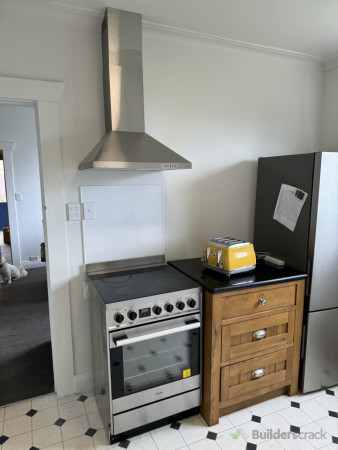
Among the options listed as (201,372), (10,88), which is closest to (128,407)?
(201,372)

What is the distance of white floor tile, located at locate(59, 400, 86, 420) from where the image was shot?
2100 mm

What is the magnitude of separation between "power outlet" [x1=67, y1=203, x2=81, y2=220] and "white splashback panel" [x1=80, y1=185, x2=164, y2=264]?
0.17 feet

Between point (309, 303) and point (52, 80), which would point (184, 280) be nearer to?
point (309, 303)

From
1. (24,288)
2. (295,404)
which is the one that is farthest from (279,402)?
(24,288)

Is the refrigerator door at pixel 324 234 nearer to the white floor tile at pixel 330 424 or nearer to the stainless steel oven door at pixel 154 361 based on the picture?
the white floor tile at pixel 330 424

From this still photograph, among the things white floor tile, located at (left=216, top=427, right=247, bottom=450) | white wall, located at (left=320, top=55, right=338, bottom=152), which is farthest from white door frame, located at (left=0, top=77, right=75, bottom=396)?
white wall, located at (left=320, top=55, right=338, bottom=152)

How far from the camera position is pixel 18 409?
2.15 meters

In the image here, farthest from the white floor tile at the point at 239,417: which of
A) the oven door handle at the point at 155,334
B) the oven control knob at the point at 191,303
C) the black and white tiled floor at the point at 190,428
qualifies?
the oven control knob at the point at 191,303

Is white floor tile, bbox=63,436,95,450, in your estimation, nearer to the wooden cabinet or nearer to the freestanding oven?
the freestanding oven

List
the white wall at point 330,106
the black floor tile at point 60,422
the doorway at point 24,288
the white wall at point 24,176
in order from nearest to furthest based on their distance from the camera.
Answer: the black floor tile at point 60,422, the doorway at point 24,288, the white wall at point 330,106, the white wall at point 24,176

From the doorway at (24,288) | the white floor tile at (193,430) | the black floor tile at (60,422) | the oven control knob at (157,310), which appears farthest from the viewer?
the doorway at (24,288)

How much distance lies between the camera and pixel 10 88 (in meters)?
1.89

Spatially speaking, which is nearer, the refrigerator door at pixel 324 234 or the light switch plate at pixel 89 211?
the refrigerator door at pixel 324 234

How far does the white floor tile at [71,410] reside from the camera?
2.10 m
